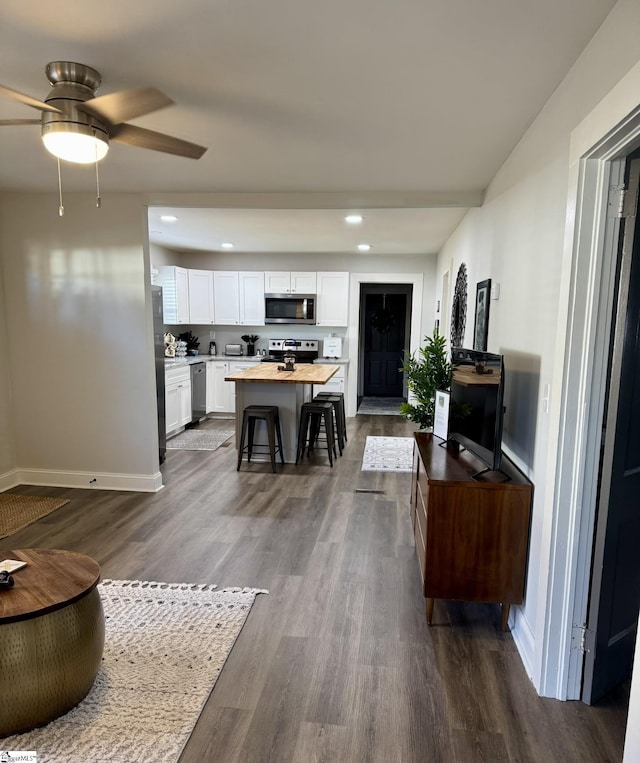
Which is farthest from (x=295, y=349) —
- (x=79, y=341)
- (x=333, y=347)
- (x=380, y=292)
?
(x=79, y=341)

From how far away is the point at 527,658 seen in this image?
207 cm

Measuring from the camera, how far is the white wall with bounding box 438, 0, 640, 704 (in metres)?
1.58

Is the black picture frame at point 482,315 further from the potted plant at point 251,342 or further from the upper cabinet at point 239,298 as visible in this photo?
the potted plant at point 251,342

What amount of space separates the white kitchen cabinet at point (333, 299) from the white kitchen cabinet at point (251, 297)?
2.93ft

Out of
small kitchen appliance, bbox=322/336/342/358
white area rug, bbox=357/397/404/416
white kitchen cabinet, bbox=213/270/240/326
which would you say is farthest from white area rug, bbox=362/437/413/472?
white kitchen cabinet, bbox=213/270/240/326

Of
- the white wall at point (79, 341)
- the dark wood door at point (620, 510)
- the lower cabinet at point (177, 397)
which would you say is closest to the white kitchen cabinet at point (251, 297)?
the lower cabinet at point (177, 397)

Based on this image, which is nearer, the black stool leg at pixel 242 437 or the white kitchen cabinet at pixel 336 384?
the black stool leg at pixel 242 437

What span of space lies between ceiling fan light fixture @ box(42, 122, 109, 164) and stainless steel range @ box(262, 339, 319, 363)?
529 cm

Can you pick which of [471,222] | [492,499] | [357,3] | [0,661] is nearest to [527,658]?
[492,499]

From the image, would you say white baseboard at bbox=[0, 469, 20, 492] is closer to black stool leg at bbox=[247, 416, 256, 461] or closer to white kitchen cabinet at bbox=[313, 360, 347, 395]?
black stool leg at bbox=[247, 416, 256, 461]

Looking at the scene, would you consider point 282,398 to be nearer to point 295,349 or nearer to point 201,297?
point 295,349

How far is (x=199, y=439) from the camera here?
5895 mm

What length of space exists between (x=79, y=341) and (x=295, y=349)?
3671 mm

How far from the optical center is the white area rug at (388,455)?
4.84 metres
